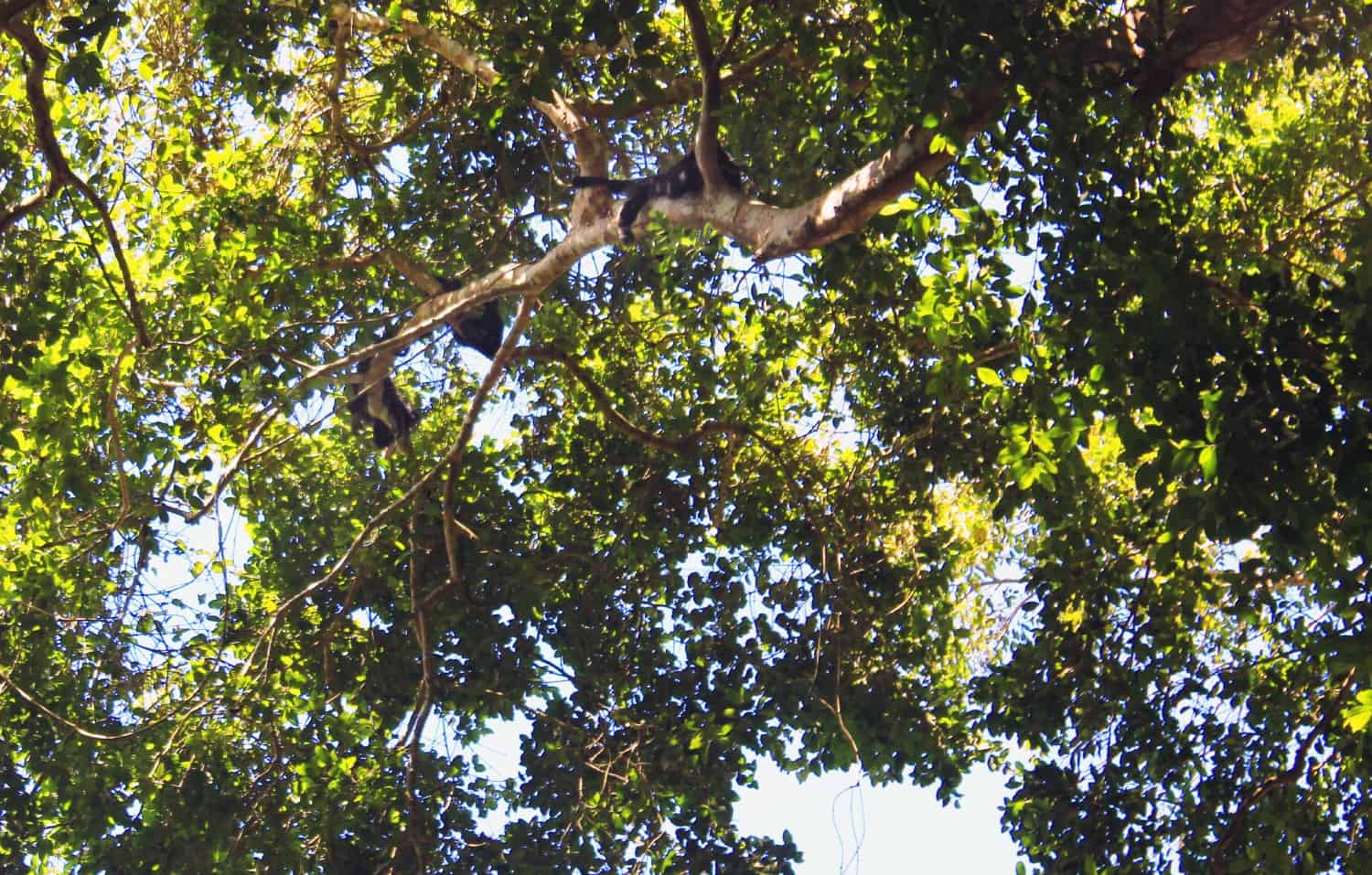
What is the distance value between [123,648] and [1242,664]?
566cm

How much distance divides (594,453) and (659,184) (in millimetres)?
2313

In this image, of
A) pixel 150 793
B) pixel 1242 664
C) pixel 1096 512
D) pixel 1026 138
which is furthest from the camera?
pixel 150 793

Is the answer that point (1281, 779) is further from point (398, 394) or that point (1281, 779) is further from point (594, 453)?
point (398, 394)

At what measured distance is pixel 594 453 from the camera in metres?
7.72

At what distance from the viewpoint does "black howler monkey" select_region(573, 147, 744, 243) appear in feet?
18.3

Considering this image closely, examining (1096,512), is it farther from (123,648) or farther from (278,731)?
(123,648)

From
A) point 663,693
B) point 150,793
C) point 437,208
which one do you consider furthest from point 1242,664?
point 150,793

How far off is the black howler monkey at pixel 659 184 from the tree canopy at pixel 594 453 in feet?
0.23

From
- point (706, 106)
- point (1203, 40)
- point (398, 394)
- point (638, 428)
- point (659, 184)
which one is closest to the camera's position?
point (1203, 40)

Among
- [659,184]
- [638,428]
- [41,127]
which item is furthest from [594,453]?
[41,127]

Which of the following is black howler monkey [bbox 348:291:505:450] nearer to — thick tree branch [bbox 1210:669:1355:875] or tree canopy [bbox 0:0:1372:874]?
tree canopy [bbox 0:0:1372:874]

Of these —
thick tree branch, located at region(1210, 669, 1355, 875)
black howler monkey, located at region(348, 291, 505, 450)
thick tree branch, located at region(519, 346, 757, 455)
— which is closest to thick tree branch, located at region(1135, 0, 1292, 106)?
thick tree branch, located at region(1210, 669, 1355, 875)

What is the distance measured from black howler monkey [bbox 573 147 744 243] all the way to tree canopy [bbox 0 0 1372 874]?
0.07 metres

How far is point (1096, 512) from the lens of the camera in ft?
21.1
